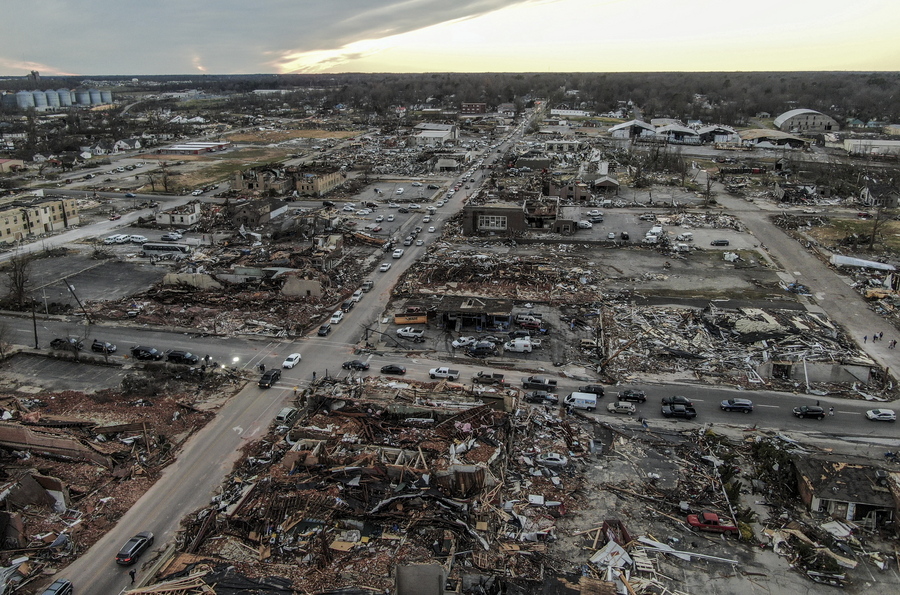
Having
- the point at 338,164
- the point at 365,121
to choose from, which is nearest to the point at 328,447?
the point at 338,164

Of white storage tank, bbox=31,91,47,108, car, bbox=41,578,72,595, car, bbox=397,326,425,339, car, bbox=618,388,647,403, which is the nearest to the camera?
car, bbox=41,578,72,595

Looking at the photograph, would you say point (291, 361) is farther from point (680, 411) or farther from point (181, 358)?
point (680, 411)

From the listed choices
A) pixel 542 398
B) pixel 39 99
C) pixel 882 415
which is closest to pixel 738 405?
pixel 882 415

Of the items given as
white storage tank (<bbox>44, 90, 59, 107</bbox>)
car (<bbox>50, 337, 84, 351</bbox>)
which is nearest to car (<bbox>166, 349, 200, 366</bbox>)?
car (<bbox>50, 337, 84, 351</bbox>)

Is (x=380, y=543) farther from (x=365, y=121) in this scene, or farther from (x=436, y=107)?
(x=436, y=107)

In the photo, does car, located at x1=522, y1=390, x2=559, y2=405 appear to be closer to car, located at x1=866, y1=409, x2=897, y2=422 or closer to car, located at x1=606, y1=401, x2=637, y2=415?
car, located at x1=606, y1=401, x2=637, y2=415

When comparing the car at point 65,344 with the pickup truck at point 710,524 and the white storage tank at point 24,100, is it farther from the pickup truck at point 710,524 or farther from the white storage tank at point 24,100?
the white storage tank at point 24,100
